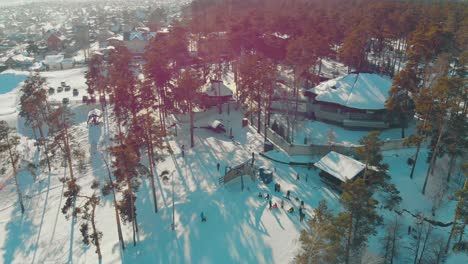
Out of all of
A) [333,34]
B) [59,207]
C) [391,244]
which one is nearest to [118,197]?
[59,207]

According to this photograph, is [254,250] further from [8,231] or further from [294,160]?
[8,231]

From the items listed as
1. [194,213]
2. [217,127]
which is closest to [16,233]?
[194,213]

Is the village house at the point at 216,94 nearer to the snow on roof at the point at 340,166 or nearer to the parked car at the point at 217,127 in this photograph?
the parked car at the point at 217,127

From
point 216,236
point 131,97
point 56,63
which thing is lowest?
point 56,63

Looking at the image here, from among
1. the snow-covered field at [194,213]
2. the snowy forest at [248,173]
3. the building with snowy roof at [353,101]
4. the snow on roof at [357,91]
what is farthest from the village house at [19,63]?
the snow on roof at [357,91]

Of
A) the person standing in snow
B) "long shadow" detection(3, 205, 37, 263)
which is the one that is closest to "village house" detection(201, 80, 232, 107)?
the person standing in snow

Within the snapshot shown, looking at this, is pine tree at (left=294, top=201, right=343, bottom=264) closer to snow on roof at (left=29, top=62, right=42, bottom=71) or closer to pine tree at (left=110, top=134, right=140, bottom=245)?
pine tree at (left=110, top=134, right=140, bottom=245)
